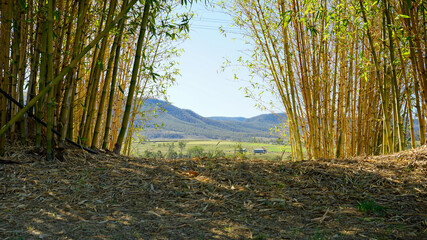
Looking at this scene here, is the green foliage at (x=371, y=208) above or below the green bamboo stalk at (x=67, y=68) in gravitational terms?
below

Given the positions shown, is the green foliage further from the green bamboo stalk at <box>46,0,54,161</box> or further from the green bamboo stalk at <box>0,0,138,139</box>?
the green bamboo stalk at <box>46,0,54,161</box>

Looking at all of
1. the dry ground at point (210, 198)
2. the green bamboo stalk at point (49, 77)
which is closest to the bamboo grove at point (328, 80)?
the dry ground at point (210, 198)

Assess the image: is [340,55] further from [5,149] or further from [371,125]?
[5,149]

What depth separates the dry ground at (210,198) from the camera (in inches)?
69.1

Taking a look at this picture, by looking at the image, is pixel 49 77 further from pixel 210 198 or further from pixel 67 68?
pixel 210 198

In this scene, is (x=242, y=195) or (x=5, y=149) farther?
(x=5, y=149)

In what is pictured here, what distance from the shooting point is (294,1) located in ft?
11.9

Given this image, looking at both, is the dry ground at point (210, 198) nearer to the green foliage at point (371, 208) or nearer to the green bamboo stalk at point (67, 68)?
the green foliage at point (371, 208)

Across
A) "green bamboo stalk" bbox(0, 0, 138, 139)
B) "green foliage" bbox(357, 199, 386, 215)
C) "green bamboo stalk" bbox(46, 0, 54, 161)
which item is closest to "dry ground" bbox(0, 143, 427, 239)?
"green foliage" bbox(357, 199, 386, 215)

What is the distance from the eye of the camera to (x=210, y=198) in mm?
2180

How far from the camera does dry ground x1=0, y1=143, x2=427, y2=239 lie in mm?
1754

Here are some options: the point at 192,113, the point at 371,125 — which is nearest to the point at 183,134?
the point at 192,113

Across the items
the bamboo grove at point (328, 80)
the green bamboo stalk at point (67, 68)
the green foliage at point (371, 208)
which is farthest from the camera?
the bamboo grove at point (328, 80)

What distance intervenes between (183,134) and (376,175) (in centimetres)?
5597
